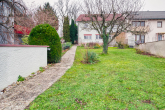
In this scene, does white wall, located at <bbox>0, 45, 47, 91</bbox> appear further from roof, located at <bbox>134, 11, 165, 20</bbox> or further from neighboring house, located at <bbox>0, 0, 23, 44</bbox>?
roof, located at <bbox>134, 11, 165, 20</bbox>

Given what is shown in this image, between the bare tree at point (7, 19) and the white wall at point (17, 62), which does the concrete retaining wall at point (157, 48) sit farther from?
the bare tree at point (7, 19)

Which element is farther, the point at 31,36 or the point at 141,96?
the point at 31,36

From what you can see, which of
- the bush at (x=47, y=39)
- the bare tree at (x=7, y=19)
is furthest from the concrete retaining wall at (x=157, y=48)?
the bare tree at (x=7, y=19)

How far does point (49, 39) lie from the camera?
6.53 metres

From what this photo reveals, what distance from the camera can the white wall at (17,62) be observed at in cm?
327

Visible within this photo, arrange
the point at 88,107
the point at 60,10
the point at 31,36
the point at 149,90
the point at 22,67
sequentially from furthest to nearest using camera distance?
the point at 60,10 < the point at 31,36 < the point at 22,67 < the point at 149,90 < the point at 88,107

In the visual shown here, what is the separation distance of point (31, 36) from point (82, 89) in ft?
15.4

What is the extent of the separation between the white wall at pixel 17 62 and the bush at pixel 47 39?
3.53ft

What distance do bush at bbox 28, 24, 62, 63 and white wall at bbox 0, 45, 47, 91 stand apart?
3.53 ft

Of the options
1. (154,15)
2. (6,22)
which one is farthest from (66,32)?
(6,22)

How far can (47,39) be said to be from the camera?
648cm

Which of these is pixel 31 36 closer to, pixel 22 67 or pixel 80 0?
pixel 22 67

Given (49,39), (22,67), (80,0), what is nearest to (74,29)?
(80,0)

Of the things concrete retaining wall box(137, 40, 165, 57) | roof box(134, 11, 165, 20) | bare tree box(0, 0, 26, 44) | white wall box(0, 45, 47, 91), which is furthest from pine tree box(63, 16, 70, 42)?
white wall box(0, 45, 47, 91)
